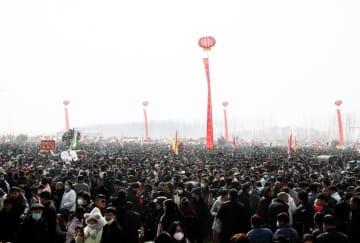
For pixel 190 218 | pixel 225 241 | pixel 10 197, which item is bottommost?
pixel 225 241

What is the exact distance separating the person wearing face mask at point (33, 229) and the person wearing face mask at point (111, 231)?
1.00m

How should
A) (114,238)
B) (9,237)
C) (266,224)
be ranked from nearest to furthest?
1. (114,238)
2. (9,237)
3. (266,224)

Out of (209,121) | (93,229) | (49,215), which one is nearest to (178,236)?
(93,229)

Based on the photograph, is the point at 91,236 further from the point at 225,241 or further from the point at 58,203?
the point at 58,203

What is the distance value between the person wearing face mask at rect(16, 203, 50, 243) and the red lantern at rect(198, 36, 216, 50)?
96.0 feet

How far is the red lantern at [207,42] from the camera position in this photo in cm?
3416

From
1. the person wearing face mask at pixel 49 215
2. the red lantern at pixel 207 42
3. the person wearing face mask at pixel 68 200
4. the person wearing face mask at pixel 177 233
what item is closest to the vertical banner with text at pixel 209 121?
the red lantern at pixel 207 42

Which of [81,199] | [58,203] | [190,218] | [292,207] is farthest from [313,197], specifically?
[58,203]

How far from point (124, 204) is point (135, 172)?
7471 millimetres

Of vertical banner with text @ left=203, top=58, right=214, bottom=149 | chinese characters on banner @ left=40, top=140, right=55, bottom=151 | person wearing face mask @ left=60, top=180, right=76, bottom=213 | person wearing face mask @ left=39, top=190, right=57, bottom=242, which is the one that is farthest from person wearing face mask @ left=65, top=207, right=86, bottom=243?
vertical banner with text @ left=203, top=58, right=214, bottom=149

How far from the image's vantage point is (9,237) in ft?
22.9

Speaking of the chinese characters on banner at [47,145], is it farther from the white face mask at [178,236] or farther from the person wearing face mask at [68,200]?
the white face mask at [178,236]

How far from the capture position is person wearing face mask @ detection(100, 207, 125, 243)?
582 centimetres

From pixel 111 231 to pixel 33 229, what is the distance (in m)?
1.23
